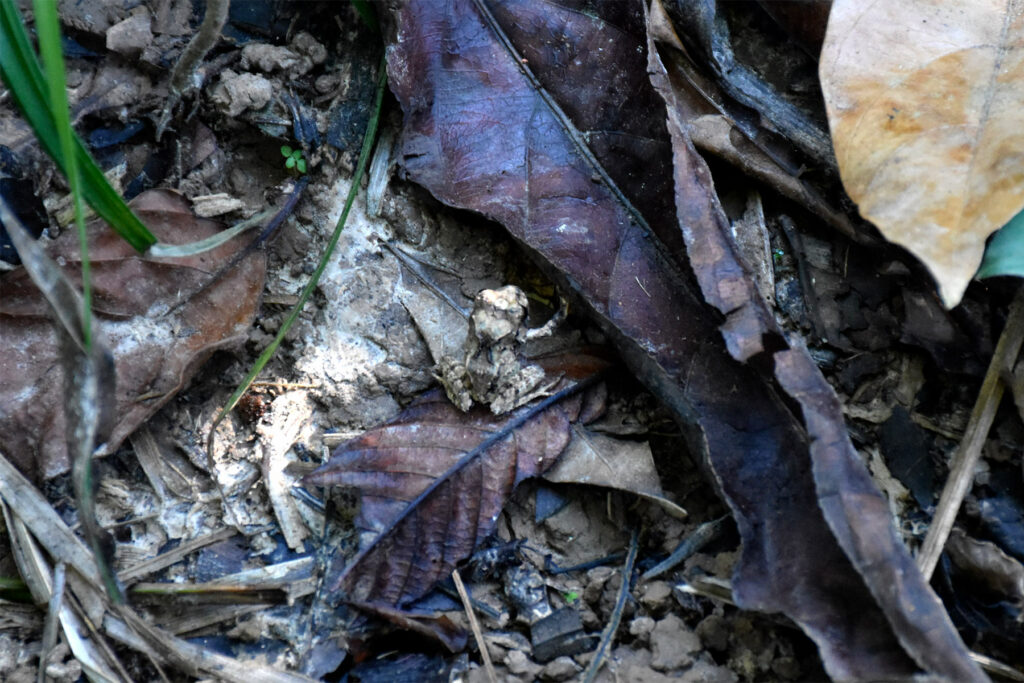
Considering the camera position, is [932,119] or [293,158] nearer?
[932,119]

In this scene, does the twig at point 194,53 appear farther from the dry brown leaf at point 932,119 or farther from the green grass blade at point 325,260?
the dry brown leaf at point 932,119

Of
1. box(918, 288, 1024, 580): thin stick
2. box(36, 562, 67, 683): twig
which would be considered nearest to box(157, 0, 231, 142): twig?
box(36, 562, 67, 683): twig

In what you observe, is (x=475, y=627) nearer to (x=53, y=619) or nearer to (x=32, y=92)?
(x=53, y=619)

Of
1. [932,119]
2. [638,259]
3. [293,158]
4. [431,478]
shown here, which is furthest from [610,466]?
[293,158]

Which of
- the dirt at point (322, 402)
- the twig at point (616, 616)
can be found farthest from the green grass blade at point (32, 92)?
the twig at point (616, 616)

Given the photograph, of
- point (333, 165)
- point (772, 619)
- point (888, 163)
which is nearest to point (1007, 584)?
point (772, 619)

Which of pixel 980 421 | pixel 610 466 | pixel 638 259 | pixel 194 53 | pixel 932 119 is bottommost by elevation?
pixel 610 466

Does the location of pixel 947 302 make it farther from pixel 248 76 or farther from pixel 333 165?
pixel 248 76
